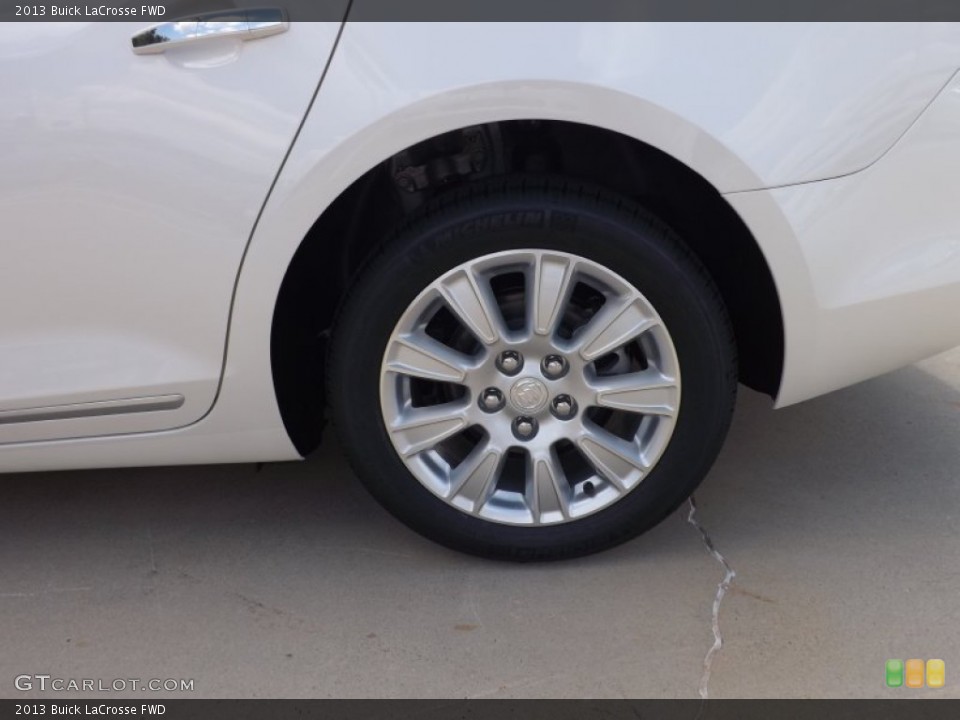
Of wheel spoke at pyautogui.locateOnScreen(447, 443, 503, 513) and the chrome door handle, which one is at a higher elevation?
the chrome door handle

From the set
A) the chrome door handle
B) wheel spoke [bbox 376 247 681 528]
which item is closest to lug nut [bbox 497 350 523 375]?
wheel spoke [bbox 376 247 681 528]

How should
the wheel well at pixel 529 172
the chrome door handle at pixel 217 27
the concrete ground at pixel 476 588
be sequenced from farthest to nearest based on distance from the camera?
the wheel well at pixel 529 172 → the concrete ground at pixel 476 588 → the chrome door handle at pixel 217 27

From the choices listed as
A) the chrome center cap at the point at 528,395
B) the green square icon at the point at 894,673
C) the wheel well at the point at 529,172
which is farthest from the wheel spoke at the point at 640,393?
the green square icon at the point at 894,673

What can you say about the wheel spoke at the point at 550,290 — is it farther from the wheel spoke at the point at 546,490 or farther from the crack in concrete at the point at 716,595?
the crack in concrete at the point at 716,595

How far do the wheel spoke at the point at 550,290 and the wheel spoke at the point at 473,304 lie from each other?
0.08 m

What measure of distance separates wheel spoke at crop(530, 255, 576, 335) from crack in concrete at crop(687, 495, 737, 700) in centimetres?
68

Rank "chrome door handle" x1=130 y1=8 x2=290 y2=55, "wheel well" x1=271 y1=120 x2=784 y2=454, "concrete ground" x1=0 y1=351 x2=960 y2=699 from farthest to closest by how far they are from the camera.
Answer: "wheel well" x1=271 y1=120 x2=784 y2=454
"concrete ground" x1=0 y1=351 x2=960 y2=699
"chrome door handle" x1=130 y1=8 x2=290 y2=55

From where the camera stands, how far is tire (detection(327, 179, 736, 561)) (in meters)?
2.15

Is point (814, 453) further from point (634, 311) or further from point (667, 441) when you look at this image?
point (634, 311)

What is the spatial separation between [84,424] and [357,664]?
76cm

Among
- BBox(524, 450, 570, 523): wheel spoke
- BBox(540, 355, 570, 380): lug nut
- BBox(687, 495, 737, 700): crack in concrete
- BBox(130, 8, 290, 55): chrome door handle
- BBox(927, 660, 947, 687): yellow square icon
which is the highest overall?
BBox(130, 8, 290, 55): chrome door handle

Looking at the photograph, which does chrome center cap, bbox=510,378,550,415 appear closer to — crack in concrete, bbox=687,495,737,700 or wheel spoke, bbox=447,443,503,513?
wheel spoke, bbox=447,443,503,513

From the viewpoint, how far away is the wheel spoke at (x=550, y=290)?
2.17 metres

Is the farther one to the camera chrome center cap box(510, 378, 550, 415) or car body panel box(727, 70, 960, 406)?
chrome center cap box(510, 378, 550, 415)
